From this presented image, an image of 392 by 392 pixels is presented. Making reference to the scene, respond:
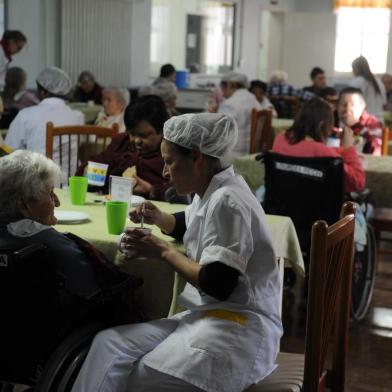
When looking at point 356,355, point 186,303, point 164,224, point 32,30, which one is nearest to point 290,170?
point 356,355

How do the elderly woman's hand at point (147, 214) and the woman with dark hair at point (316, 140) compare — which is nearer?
the elderly woman's hand at point (147, 214)

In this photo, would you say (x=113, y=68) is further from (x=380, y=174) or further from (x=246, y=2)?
(x=380, y=174)

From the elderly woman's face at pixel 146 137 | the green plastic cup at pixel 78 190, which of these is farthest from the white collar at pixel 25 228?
the elderly woman's face at pixel 146 137

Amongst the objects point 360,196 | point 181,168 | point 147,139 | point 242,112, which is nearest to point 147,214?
point 181,168

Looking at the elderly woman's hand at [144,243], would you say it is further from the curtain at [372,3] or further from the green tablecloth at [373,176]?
the curtain at [372,3]

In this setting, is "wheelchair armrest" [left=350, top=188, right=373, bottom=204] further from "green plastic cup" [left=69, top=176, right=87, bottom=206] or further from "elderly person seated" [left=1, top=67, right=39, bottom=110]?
"elderly person seated" [left=1, top=67, right=39, bottom=110]

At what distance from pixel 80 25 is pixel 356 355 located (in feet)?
20.4

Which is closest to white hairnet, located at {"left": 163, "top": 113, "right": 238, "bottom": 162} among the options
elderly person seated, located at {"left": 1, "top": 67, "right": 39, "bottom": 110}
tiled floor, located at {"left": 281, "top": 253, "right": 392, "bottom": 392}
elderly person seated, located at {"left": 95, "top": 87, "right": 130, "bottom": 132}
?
tiled floor, located at {"left": 281, "top": 253, "right": 392, "bottom": 392}

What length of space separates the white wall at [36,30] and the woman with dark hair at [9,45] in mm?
609

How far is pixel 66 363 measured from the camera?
5.42 ft

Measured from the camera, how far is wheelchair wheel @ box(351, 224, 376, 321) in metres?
3.52

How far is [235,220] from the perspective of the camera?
1.69 metres

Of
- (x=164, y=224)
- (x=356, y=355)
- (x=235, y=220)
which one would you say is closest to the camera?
(x=235, y=220)

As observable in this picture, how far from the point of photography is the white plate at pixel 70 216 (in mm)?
2271
